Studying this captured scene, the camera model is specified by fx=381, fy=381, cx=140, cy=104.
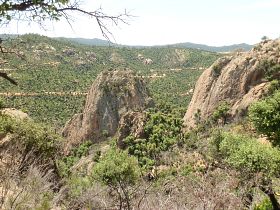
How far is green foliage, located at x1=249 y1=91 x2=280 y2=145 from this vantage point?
28.0m

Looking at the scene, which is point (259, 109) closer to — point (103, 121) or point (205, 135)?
point (205, 135)

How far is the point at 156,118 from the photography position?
6712 centimetres

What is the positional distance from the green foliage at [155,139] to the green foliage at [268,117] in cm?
2726

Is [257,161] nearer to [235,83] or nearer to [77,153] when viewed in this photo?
[235,83]

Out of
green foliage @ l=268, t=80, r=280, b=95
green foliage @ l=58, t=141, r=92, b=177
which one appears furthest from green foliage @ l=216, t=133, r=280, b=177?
green foliage @ l=58, t=141, r=92, b=177

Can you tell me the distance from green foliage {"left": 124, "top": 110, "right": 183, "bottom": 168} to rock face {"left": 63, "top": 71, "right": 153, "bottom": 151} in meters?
15.2

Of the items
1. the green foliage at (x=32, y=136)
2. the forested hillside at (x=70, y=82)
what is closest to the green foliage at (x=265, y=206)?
the green foliage at (x=32, y=136)

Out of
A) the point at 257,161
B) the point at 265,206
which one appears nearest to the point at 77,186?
the point at 257,161

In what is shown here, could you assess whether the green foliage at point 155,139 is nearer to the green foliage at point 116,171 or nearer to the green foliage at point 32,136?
the green foliage at point 116,171

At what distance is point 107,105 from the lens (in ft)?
273

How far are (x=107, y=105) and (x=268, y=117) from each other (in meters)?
57.5

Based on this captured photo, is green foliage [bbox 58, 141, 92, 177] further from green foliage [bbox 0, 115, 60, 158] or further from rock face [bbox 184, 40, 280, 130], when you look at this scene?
green foliage [bbox 0, 115, 60, 158]

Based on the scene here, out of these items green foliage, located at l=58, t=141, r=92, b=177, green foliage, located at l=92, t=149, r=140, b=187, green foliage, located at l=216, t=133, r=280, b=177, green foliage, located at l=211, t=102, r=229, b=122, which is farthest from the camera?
green foliage, located at l=58, t=141, r=92, b=177

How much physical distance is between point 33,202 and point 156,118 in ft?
191
